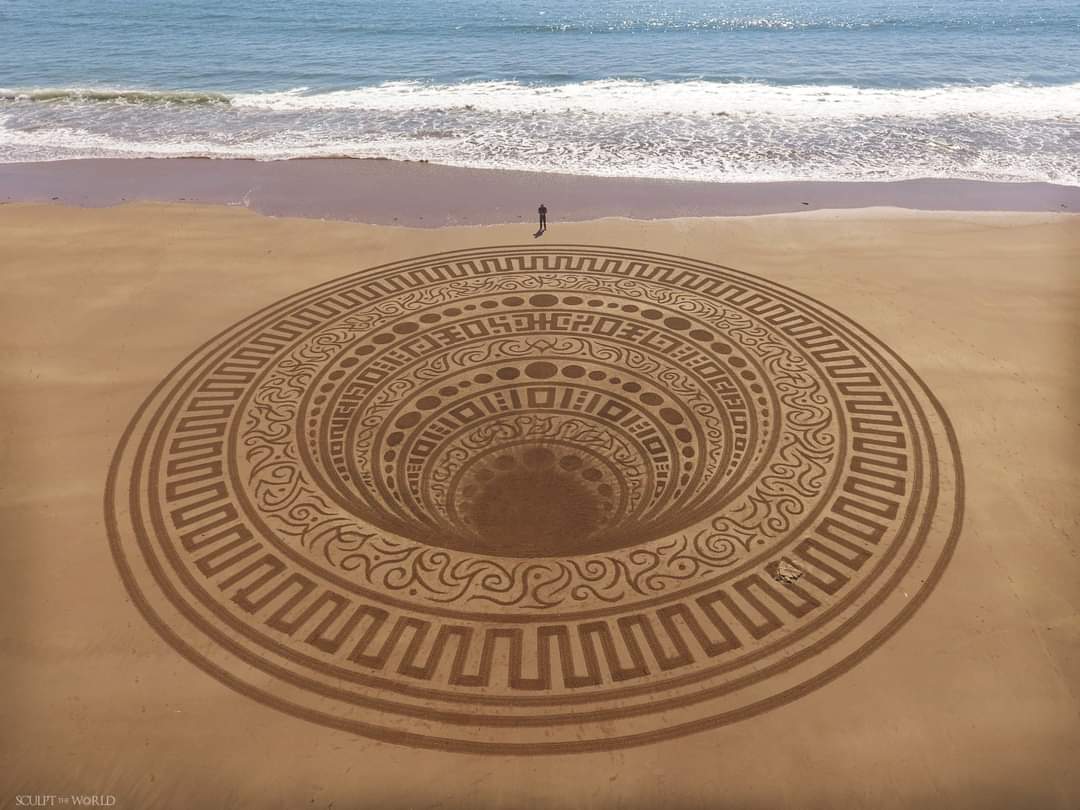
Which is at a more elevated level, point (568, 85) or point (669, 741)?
point (568, 85)

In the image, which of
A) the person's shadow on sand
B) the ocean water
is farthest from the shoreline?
the ocean water

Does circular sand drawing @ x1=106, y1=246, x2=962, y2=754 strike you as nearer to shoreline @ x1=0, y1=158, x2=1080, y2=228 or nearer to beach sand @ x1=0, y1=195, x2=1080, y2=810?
beach sand @ x1=0, y1=195, x2=1080, y2=810

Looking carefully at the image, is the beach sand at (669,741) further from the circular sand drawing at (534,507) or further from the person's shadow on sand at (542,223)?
the person's shadow on sand at (542,223)

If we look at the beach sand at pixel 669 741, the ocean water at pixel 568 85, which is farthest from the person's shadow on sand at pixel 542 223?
the ocean water at pixel 568 85

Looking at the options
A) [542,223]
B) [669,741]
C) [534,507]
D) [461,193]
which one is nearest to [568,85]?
[461,193]

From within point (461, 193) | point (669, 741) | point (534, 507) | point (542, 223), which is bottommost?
point (669, 741)

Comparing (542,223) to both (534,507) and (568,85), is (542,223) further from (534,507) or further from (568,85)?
(568,85)

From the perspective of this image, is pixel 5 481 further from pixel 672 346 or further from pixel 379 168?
pixel 379 168

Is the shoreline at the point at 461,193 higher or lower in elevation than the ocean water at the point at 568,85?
lower
